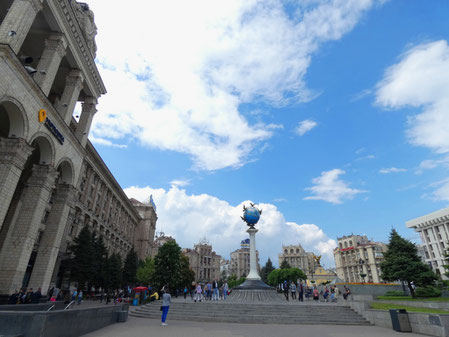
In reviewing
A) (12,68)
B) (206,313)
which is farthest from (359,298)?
(12,68)

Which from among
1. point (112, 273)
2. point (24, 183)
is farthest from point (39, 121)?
point (112, 273)

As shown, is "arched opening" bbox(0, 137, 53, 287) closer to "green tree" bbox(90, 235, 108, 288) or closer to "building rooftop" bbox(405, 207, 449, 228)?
"green tree" bbox(90, 235, 108, 288)

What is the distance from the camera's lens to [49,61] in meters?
17.8

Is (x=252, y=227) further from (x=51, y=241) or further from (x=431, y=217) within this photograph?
(x=431, y=217)

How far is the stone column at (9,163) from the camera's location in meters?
13.8

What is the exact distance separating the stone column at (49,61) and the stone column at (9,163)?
4.40 m

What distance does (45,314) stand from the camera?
7.33 meters

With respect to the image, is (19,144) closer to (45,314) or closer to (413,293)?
(45,314)

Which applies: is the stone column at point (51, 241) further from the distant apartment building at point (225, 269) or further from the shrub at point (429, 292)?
the distant apartment building at point (225, 269)

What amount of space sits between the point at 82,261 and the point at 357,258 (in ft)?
349

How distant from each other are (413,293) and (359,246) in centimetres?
8281

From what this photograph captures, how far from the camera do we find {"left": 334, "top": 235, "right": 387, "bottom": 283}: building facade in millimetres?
98312

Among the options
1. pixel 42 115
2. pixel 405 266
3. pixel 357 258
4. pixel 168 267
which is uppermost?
pixel 357 258

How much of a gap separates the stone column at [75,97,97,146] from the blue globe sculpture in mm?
20087
